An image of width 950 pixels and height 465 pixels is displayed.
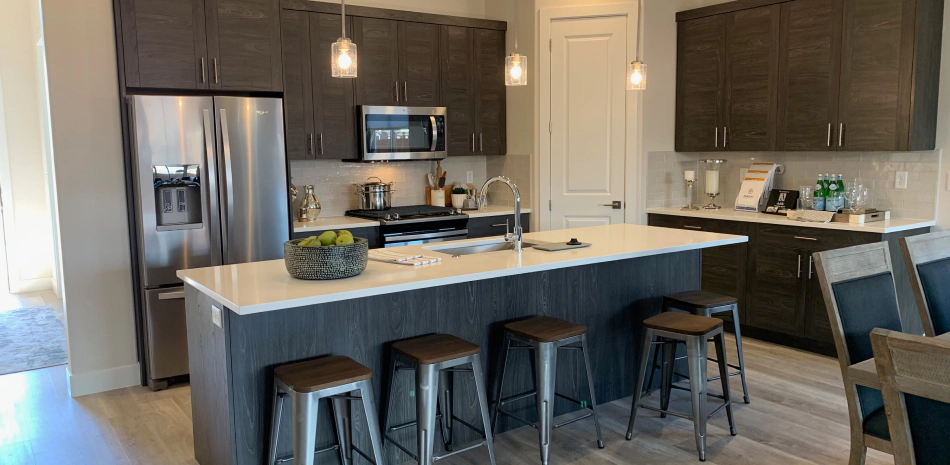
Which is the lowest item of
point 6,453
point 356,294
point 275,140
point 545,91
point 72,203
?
point 6,453

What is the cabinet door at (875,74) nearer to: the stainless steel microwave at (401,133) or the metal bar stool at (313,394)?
the stainless steel microwave at (401,133)

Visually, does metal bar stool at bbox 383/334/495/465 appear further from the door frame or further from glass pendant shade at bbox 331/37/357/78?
the door frame

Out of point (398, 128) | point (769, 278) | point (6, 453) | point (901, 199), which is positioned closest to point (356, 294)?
point (6, 453)

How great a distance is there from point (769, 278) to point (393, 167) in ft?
9.90

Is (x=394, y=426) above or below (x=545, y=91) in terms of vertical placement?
below

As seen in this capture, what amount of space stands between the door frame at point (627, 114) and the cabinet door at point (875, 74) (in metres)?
1.41

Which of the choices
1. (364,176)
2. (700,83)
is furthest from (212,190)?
(700,83)

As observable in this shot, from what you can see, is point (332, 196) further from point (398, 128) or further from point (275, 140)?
point (275, 140)

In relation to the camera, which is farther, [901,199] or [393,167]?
[393,167]

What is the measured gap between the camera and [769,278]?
4805mm

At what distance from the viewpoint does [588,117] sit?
18.0 ft

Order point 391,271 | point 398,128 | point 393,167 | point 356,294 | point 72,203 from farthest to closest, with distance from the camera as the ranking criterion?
point 393,167, point 398,128, point 72,203, point 391,271, point 356,294

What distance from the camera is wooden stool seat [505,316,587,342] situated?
3.00 metres

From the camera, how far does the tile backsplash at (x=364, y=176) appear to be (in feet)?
17.8
